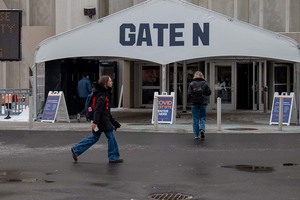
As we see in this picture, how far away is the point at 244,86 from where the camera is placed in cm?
2919

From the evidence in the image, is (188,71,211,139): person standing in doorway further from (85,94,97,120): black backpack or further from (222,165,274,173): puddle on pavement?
(222,165,274,173): puddle on pavement

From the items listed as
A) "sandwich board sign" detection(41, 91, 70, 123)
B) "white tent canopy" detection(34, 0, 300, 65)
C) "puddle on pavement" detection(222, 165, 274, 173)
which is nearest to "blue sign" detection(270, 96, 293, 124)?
"white tent canopy" detection(34, 0, 300, 65)

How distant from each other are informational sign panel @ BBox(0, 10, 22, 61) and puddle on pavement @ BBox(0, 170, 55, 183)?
1058 centimetres

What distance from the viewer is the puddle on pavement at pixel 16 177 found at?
30.1ft

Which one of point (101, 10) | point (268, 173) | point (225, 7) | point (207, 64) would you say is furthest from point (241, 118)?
point (268, 173)

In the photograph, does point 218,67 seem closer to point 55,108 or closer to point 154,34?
point 154,34

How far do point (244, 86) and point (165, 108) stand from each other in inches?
428

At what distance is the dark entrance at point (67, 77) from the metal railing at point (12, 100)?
210 cm

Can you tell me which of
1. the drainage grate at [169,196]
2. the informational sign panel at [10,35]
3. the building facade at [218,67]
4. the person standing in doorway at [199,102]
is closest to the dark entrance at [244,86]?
the building facade at [218,67]

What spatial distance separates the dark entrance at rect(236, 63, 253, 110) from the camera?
95.0 feet

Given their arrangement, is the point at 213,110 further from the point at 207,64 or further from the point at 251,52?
the point at 251,52

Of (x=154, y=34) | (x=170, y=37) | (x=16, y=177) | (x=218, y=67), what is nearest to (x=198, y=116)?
(x=170, y=37)

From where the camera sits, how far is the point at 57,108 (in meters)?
20.3

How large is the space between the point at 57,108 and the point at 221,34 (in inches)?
251
